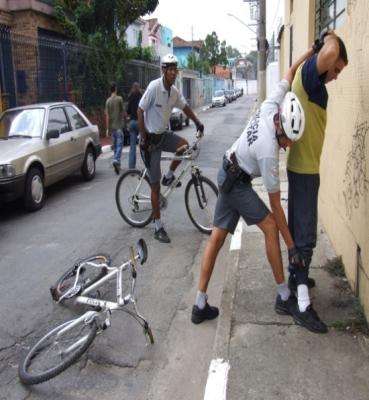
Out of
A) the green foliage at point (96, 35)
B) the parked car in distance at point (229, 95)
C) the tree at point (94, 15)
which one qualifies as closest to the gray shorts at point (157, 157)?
the green foliage at point (96, 35)

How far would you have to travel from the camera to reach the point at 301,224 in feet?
12.8

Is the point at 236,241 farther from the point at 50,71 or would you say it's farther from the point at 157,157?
the point at 50,71

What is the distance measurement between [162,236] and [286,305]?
101 inches

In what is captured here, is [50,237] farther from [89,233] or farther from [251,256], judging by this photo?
[251,256]

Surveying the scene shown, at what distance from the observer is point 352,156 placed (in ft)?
14.1

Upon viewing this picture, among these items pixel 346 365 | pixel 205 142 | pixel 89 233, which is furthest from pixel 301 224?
pixel 205 142

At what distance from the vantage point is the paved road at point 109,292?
3477 millimetres

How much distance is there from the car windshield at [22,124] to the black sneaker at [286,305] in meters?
5.90

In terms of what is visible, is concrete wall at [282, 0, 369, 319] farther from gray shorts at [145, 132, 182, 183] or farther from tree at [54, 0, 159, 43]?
tree at [54, 0, 159, 43]

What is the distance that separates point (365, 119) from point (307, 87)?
515mm

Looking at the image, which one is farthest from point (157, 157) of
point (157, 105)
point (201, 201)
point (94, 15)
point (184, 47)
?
point (184, 47)

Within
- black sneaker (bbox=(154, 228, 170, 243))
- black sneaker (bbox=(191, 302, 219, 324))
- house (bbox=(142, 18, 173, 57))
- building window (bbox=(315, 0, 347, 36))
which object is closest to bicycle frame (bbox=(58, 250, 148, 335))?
black sneaker (bbox=(191, 302, 219, 324))

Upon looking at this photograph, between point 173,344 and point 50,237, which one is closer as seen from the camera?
point 173,344

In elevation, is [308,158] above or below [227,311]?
above
